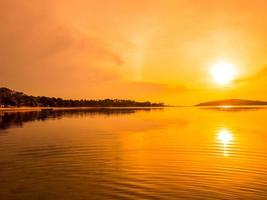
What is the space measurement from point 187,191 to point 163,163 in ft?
34.4

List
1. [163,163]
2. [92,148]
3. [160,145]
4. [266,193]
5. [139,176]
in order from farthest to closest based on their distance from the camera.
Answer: [160,145]
[92,148]
[163,163]
[139,176]
[266,193]

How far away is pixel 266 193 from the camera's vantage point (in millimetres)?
21188

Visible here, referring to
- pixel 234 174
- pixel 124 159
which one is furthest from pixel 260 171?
pixel 124 159

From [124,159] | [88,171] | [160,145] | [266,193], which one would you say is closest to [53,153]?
[124,159]

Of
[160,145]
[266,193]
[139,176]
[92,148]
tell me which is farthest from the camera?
[160,145]

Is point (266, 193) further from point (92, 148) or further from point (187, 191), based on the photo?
point (92, 148)

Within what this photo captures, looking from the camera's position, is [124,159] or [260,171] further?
[124,159]

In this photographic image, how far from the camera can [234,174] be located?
27.2m

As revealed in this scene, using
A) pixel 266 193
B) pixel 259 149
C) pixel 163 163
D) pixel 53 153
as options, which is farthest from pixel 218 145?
pixel 266 193

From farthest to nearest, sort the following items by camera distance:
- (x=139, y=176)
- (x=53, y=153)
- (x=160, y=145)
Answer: (x=160, y=145) → (x=53, y=153) → (x=139, y=176)

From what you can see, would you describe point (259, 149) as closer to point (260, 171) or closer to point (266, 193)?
point (260, 171)

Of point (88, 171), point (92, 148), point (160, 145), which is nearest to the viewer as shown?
point (88, 171)

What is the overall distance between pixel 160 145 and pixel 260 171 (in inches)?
730

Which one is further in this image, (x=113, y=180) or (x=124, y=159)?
(x=124, y=159)
